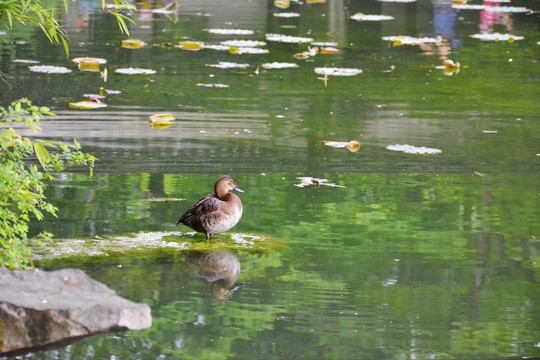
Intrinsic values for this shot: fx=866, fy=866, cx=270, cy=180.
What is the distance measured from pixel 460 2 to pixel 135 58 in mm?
7761

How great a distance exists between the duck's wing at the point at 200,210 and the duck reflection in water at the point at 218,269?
20 cm

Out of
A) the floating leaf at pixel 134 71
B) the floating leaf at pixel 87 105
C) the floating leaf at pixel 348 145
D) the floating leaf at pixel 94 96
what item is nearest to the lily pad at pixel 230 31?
the floating leaf at pixel 134 71

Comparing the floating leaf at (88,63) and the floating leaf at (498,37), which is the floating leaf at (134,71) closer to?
the floating leaf at (88,63)

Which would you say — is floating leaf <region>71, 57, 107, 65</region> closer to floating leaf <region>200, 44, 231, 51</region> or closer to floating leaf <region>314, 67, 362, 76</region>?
floating leaf <region>200, 44, 231, 51</region>

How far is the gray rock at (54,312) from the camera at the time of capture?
3.47 metres

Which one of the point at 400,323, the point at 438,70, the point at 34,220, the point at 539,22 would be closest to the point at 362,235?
the point at 400,323

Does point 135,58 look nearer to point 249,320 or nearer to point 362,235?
point 362,235

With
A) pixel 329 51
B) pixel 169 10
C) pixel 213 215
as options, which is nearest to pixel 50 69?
pixel 329 51

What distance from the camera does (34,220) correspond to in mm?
5285

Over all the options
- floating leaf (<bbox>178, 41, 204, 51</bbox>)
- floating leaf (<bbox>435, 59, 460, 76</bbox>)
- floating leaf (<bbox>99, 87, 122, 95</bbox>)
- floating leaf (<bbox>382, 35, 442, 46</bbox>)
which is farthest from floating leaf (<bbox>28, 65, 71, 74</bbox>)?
floating leaf (<bbox>382, 35, 442, 46</bbox>)

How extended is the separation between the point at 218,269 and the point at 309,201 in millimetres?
1282

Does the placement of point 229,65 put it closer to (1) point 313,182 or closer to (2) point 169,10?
(1) point 313,182

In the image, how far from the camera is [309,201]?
575 cm

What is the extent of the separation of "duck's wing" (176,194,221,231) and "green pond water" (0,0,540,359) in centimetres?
13
